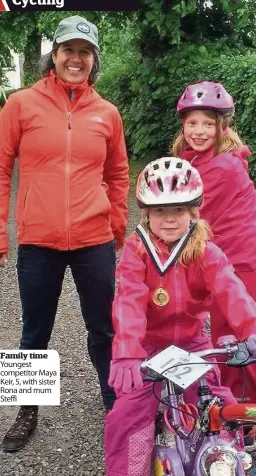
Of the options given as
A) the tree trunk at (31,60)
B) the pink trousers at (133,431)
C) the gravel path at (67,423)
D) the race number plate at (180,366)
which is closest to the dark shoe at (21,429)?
the gravel path at (67,423)

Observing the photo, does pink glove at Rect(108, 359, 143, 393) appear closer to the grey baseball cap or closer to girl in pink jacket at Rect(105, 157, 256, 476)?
girl in pink jacket at Rect(105, 157, 256, 476)

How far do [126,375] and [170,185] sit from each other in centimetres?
75

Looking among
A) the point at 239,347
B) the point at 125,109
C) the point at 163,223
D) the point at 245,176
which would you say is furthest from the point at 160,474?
the point at 125,109

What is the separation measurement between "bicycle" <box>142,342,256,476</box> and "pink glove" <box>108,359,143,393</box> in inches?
2.1

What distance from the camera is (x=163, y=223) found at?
266 cm

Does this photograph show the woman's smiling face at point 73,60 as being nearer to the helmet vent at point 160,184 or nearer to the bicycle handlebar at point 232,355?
the helmet vent at point 160,184

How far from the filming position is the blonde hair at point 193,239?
2.62 meters

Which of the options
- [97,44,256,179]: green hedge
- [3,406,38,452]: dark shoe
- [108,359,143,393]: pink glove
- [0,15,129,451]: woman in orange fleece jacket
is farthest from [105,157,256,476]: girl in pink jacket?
[97,44,256,179]: green hedge

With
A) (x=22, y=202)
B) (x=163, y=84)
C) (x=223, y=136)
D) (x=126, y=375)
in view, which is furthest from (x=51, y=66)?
(x=163, y=84)

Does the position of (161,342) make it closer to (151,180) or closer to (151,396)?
(151,396)

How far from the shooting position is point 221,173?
3.24m

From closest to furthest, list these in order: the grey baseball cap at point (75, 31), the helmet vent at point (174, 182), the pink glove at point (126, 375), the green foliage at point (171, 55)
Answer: the pink glove at point (126, 375) → the helmet vent at point (174, 182) → the grey baseball cap at point (75, 31) → the green foliage at point (171, 55)

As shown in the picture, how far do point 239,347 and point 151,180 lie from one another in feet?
2.54
